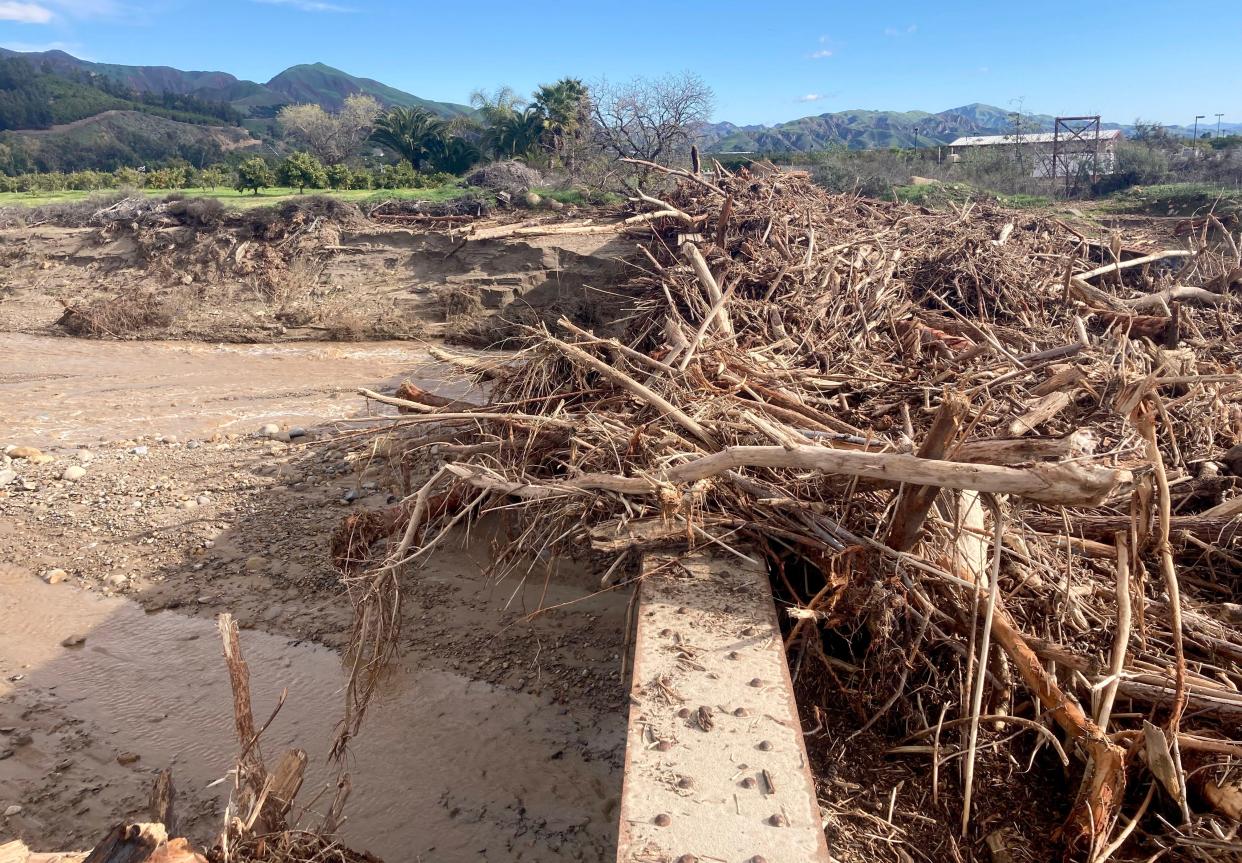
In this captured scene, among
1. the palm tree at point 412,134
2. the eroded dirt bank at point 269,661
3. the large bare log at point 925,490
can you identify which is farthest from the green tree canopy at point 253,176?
the large bare log at point 925,490

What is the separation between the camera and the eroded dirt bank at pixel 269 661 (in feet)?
10.5

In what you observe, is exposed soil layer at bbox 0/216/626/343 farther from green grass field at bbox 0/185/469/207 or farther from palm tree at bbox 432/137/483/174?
palm tree at bbox 432/137/483/174

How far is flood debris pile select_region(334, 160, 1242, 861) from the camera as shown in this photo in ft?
7.21

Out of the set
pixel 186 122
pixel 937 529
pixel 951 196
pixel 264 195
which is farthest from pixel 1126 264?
pixel 186 122

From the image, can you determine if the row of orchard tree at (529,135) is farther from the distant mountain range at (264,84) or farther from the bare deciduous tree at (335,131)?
the distant mountain range at (264,84)

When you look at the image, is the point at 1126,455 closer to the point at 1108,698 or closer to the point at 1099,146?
the point at 1108,698

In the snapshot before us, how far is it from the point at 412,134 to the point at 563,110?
576 centimetres

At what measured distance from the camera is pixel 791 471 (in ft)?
9.55

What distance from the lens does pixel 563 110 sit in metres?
25.6

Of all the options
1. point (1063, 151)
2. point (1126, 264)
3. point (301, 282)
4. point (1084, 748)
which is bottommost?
point (1084, 748)

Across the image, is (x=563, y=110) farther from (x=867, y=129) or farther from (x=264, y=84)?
(x=264, y=84)

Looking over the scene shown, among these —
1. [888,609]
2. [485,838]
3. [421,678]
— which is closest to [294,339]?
[421,678]

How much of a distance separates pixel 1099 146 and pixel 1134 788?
24.4 meters

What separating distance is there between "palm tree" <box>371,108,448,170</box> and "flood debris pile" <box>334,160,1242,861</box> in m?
25.6
